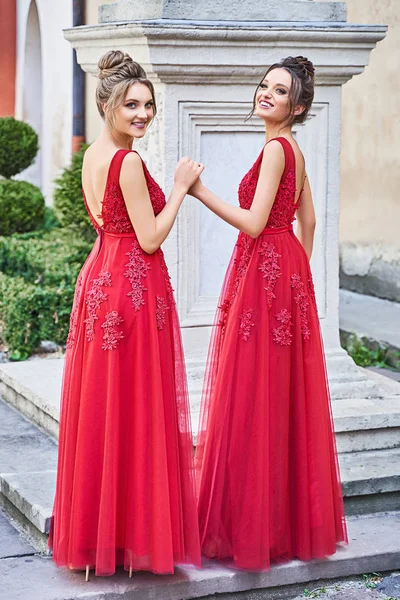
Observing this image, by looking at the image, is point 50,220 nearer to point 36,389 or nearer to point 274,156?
point 36,389

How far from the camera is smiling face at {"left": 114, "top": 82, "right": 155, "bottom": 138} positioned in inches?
139

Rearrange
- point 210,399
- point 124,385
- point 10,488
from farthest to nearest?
1. point 10,488
2. point 210,399
3. point 124,385

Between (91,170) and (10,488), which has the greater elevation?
(91,170)

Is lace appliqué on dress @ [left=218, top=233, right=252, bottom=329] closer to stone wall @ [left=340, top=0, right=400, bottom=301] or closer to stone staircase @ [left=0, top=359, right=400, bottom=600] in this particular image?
stone staircase @ [left=0, top=359, right=400, bottom=600]

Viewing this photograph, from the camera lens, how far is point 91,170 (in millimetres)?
3605

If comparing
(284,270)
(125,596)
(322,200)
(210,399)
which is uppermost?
(322,200)

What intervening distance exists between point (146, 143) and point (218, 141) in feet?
0.98

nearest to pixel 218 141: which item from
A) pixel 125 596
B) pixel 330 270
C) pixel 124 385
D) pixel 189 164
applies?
pixel 330 270

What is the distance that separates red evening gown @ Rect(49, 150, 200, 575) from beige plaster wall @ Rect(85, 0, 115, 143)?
7.80 meters

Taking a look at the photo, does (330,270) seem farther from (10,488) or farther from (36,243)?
(36,243)

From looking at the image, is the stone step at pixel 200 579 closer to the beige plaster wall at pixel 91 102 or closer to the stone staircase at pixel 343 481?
the stone staircase at pixel 343 481

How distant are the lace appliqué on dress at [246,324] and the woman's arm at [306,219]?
0.36 metres

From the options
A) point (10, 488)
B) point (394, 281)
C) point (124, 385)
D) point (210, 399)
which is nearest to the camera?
point (124, 385)

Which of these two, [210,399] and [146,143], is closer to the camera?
[210,399]
